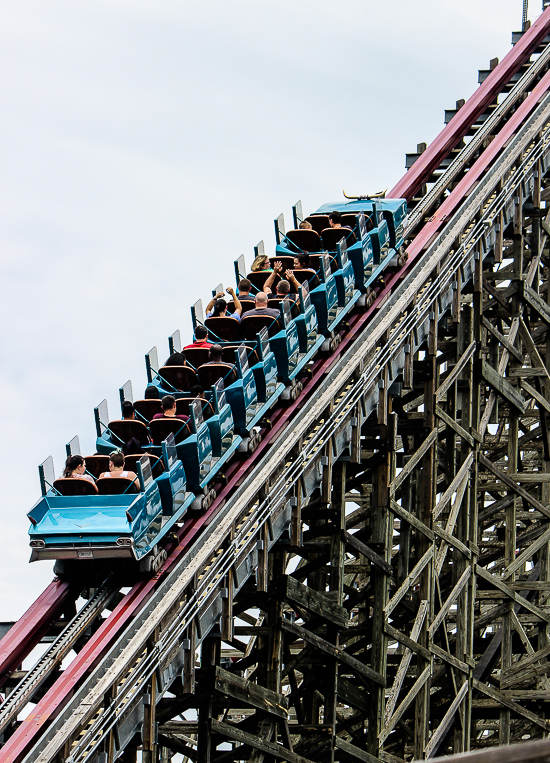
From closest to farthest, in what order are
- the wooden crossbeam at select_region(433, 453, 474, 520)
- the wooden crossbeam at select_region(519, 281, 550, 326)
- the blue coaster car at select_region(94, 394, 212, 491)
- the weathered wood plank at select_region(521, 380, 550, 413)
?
the blue coaster car at select_region(94, 394, 212, 491) → the wooden crossbeam at select_region(433, 453, 474, 520) → the weathered wood plank at select_region(521, 380, 550, 413) → the wooden crossbeam at select_region(519, 281, 550, 326)

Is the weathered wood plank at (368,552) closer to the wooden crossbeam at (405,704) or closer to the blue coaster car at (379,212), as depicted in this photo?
the wooden crossbeam at (405,704)

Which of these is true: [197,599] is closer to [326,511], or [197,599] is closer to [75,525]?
[75,525]

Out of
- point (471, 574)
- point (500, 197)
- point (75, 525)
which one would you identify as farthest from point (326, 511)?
point (500, 197)

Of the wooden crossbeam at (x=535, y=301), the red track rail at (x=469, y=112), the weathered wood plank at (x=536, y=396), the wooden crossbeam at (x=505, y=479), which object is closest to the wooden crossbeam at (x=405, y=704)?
the wooden crossbeam at (x=505, y=479)

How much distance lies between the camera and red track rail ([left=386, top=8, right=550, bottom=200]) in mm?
23797

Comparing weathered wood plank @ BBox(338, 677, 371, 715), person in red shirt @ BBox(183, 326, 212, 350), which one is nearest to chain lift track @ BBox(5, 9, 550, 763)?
weathered wood plank @ BBox(338, 677, 371, 715)

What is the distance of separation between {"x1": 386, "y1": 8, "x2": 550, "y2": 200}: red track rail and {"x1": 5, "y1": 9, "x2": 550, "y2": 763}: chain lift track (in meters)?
0.09

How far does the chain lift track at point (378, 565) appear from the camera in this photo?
12805 millimetres

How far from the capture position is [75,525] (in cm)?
1309

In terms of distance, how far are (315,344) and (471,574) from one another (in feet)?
12.1

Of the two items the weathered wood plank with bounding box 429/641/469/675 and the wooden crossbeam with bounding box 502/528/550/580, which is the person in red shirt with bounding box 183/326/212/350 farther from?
the wooden crossbeam with bounding box 502/528/550/580

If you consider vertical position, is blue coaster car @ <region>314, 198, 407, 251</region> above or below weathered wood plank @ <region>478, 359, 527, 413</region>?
above

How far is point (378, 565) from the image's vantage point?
17.0 metres

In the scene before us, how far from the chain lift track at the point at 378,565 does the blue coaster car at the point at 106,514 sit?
1.62 feet
